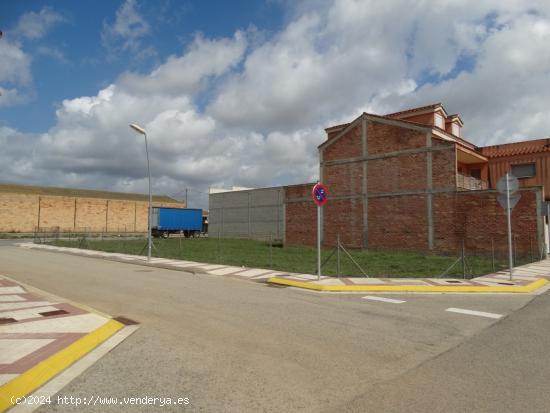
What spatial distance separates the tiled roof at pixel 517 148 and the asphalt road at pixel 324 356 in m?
22.8

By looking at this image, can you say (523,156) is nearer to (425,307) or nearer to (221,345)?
(425,307)

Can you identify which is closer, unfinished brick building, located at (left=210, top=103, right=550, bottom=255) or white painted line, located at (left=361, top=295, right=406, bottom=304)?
white painted line, located at (left=361, top=295, right=406, bottom=304)

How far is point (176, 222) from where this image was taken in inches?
2066

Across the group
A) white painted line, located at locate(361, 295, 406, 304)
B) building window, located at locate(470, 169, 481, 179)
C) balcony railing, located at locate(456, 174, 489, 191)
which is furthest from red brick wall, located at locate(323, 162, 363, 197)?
white painted line, located at locate(361, 295, 406, 304)

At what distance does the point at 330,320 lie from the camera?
307 inches

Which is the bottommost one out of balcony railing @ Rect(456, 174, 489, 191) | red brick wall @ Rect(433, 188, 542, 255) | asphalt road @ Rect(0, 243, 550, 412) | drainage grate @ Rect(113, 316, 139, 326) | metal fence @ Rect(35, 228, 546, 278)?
asphalt road @ Rect(0, 243, 550, 412)

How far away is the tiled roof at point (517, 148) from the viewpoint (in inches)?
1129

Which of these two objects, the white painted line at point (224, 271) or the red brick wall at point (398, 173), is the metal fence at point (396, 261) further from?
the red brick wall at point (398, 173)

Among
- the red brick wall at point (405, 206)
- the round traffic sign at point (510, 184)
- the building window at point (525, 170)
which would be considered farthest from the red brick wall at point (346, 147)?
the round traffic sign at point (510, 184)

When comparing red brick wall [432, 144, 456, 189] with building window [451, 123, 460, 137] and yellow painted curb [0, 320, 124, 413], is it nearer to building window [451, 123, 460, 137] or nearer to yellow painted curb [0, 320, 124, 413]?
building window [451, 123, 460, 137]

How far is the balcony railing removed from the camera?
24.5m

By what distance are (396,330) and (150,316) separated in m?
4.58

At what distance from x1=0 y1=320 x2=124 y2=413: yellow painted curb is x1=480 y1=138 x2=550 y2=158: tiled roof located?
101 feet

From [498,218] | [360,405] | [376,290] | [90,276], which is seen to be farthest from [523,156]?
[360,405]
